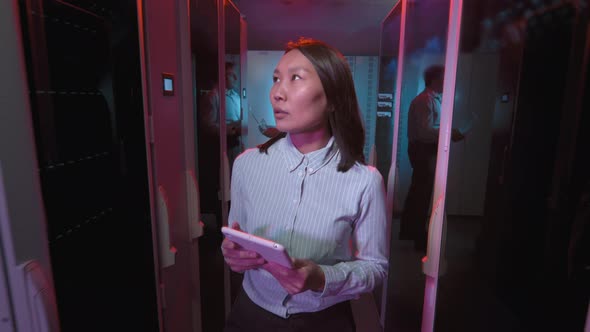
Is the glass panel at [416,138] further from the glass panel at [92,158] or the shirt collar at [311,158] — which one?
the glass panel at [92,158]

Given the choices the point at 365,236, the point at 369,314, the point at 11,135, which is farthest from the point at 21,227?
the point at 369,314

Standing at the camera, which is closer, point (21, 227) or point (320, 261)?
point (21, 227)

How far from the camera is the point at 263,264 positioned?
0.89 m

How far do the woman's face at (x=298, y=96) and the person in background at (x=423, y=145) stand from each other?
71 cm

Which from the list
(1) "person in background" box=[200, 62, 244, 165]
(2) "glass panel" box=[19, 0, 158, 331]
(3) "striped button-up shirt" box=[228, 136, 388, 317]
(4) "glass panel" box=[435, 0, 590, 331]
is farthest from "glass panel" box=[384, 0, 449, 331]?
(2) "glass panel" box=[19, 0, 158, 331]

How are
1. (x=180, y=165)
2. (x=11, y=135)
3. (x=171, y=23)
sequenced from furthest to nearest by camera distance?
(x=180, y=165) → (x=171, y=23) → (x=11, y=135)

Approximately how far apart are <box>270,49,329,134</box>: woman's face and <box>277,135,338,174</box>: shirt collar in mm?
85

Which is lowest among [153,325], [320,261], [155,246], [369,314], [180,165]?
[369,314]

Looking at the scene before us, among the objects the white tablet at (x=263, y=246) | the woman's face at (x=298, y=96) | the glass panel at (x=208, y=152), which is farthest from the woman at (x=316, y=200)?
the glass panel at (x=208, y=152)

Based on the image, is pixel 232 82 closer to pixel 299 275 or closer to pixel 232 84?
pixel 232 84

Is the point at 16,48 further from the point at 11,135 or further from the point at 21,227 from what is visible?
the point at 21,227

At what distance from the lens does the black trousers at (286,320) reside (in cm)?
103

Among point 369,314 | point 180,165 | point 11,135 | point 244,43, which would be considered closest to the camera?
point 11,135

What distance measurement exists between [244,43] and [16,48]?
255cm
